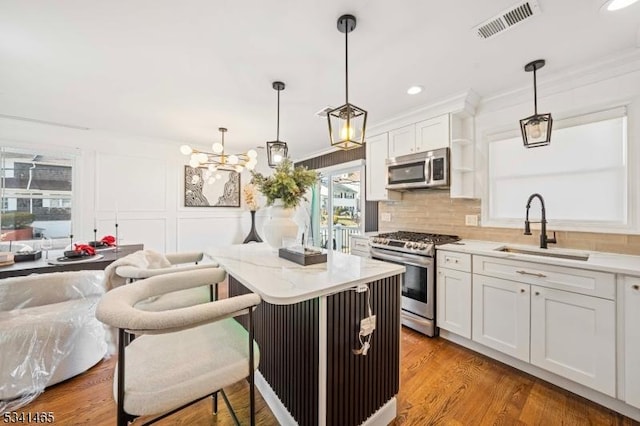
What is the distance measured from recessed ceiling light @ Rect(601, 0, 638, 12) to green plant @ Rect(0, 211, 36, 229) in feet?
20.9

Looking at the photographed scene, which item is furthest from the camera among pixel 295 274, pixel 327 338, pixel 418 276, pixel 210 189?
pixel 210 189

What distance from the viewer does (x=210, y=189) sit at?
209 inches

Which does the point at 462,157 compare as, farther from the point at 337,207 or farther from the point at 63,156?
the point at 63,156

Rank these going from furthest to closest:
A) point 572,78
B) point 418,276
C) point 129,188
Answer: point 129,188 < point 418,276 < point 572,78

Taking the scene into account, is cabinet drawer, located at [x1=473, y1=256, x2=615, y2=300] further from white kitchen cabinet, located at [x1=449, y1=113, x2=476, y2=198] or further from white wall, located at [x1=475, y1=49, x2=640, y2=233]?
white kitchen cabinet, located at [x1=449, y1=113, x2=476, y2=198]

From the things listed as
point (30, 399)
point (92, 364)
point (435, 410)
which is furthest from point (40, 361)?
point (435, 410)

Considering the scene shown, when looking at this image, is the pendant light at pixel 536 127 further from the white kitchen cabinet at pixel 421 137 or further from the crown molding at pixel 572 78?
the white kitchen cabinet at pixel 421 137

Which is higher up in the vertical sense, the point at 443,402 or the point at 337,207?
the point at 337,207

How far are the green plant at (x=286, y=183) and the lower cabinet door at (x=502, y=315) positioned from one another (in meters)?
1.75

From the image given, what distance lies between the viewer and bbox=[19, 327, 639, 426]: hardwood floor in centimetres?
162

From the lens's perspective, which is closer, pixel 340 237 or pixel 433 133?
pixel 433 133

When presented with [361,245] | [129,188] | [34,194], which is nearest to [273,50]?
[361,245]

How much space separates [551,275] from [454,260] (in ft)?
2.30

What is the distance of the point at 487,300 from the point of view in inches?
88.4
